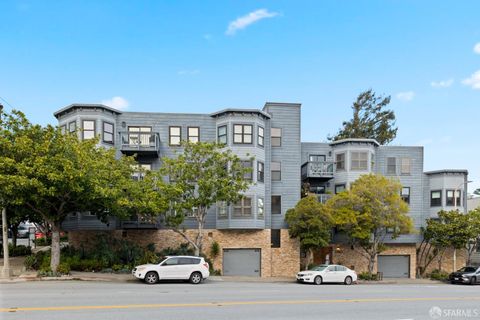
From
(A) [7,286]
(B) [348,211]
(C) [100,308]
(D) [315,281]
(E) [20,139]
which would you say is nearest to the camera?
(C) [100,308]

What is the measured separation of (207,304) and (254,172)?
16.4m

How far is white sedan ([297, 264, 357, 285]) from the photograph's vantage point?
26.0 m

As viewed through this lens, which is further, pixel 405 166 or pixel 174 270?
pixel 405 166

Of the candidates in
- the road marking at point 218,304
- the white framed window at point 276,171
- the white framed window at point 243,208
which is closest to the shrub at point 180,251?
the white framed window at point 243,208

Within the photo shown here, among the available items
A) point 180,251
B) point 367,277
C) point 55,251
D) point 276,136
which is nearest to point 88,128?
point 55,251

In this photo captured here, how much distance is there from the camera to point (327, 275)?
2628 cm

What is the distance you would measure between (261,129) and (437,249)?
18.6m

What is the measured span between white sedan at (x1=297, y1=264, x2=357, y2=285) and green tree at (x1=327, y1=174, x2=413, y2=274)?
3694 millimetres

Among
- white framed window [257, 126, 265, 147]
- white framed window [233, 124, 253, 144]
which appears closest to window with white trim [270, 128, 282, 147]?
white framed window [257, 126, 265, 147]

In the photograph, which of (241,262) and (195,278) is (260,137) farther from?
(195,278)

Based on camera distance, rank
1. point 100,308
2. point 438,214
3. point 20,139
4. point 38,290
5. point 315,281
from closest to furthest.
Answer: point 100,308
point 38,290
point 20,139
point 315,281
point 438,214

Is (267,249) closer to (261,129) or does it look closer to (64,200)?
(261,129)

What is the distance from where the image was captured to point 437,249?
35375 mm

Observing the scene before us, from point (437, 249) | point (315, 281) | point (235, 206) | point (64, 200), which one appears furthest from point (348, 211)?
point (64, 200)
